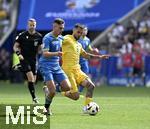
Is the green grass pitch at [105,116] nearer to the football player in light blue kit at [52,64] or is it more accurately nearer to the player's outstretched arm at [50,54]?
the football player in light blue kit at [52,64]

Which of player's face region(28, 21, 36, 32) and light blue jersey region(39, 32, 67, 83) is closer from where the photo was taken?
light blue jersey region(39, 32, 67, 83)

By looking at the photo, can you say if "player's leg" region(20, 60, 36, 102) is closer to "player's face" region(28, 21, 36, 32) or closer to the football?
"player's face" region(28, 21, 36, 32)

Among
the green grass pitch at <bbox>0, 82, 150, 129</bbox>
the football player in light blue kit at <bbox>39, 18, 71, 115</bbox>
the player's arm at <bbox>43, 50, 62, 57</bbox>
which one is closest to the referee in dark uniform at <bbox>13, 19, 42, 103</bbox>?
the green grass pitch at <bbox>0, 82, 150, 129</bbox>

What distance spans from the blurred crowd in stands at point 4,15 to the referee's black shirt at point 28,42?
68.6 ft

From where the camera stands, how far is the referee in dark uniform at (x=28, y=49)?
72.6ft

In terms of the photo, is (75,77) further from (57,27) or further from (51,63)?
(57,27)

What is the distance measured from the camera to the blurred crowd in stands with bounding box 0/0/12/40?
4347 centimetres

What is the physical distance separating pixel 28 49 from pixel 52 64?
14.9 feet


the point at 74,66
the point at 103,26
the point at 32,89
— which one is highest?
the point at 103,26

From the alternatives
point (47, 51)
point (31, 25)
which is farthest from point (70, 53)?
point (31, 25)

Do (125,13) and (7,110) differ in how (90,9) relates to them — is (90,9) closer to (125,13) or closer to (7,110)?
(125,13)

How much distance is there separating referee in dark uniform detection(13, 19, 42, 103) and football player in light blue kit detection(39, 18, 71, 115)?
13.2ft

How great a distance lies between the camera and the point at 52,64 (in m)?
18.0

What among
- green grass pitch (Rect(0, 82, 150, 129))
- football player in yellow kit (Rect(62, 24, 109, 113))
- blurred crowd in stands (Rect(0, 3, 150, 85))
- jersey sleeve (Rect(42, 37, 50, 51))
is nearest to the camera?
green grass pitch (Rect(0, 82, 150, 129))
